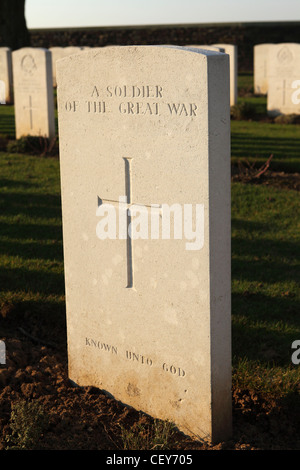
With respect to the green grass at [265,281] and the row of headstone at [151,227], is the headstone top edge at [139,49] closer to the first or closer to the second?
the row of headstone at [151,227]

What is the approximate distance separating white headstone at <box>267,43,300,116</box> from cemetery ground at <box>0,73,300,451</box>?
4965 mm

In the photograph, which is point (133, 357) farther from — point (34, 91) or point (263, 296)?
point (34, 91)

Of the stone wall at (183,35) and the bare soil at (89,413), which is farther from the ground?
the stone wall at (183,35)

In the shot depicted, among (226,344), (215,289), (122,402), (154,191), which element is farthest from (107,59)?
(122,402)

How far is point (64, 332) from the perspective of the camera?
14.0ft

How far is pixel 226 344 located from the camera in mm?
2945

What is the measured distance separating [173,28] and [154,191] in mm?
22390

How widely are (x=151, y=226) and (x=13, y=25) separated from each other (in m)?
16.9

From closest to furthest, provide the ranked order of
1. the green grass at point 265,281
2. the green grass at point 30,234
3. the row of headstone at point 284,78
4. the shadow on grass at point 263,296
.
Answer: the green grass at point 265,281, the shadow on grass at point 263,296, the green grass at point 30,234, the row of headstone at point 284,78

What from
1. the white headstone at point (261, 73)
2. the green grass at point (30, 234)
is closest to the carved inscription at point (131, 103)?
the green grass at point (30, 234)

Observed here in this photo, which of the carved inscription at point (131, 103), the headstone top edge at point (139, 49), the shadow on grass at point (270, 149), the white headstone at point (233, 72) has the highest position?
the white headstone at point (233, 72)

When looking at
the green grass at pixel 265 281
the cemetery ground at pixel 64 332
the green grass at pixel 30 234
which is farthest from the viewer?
the green grass at pixel 30 234

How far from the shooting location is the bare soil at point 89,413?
2.97 meters

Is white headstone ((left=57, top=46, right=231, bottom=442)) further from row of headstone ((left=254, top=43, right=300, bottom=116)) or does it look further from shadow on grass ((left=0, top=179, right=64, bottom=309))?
row of headstone ((left=254, top=43, right=300, bottom=116))
